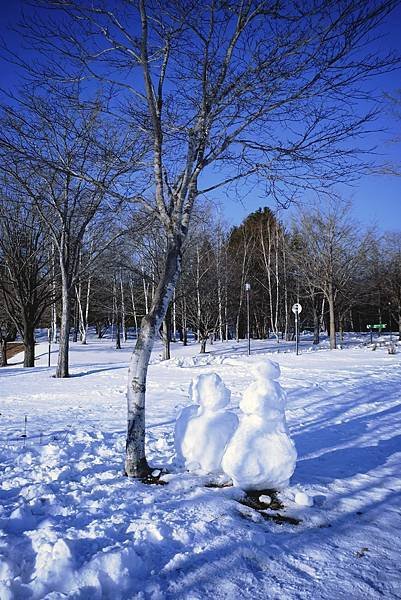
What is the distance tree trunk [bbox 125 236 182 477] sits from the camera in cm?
430

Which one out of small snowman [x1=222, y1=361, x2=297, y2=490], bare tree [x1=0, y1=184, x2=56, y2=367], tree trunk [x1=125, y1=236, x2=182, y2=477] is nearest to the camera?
small snowman [x1=222, y1=361, x2=297, y2=490]

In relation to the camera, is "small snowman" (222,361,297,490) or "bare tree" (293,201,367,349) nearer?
"small snowman" (222,361,297,490)

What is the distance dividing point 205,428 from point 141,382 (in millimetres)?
836

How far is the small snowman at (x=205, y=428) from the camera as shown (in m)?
4.34

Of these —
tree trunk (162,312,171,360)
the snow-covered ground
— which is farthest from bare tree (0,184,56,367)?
the snow-covered ground

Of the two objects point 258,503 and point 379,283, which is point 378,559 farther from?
point 379,283

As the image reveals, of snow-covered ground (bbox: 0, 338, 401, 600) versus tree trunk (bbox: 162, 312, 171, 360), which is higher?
tree trunk (bbox: 162, 312, 171, 360)

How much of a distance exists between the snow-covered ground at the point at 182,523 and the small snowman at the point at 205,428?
8.1 inches

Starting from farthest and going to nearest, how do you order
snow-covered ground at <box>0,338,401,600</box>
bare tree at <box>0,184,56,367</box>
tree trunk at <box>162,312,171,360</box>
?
tree trunk at <box>162,312,171,360</box> < bare tree at <box>0,184,56,367</box> < snow-covered ground at <box>0,338,401,600</box>

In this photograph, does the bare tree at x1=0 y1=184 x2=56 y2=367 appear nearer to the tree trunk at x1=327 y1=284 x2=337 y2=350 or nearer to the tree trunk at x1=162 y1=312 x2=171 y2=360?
the tree trunk at x1=162 y1=312 x2=171 y2=360

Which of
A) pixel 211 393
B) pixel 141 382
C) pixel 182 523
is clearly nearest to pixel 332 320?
pixel 211 393

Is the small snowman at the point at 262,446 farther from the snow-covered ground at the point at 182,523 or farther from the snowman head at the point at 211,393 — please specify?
the snowman head at the point at 211,393

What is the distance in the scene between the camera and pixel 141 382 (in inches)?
173

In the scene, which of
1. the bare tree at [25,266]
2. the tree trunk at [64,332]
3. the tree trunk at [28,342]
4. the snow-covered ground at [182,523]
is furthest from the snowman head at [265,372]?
the tree trunk at [28,342]
